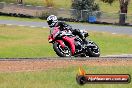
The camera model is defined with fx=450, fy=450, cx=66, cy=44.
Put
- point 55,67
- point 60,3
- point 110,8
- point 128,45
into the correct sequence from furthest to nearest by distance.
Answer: point 60,3, point 110,8, point 128,45, point 55,67

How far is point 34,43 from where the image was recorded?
102 feet

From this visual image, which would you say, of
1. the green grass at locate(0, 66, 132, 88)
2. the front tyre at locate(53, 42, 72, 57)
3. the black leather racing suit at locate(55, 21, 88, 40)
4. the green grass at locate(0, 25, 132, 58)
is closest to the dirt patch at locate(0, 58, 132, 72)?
the front tyre at locate(53, 42, 72, 57)

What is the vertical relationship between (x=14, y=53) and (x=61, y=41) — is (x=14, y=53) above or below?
below

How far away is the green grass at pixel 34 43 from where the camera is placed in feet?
88.9

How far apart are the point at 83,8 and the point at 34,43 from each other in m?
25.1

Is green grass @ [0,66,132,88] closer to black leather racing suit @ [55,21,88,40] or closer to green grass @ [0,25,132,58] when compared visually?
black leather racing suit @ [55,21,88,40]

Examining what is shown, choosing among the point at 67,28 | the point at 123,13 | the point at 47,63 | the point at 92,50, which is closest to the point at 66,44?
the point at 67,28

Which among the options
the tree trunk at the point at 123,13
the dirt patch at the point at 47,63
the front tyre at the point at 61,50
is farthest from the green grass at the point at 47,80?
the tree trunk at the point at 123,13

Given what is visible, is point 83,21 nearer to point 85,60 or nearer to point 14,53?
point 14,53

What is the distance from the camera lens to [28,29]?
131 ft

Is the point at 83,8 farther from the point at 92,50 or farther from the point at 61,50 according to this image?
the point at 61,50

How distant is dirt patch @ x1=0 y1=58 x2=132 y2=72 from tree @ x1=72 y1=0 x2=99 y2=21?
34.9 m

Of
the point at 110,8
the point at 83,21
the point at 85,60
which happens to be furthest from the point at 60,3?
the point at 85,60

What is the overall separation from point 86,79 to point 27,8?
164 feet
